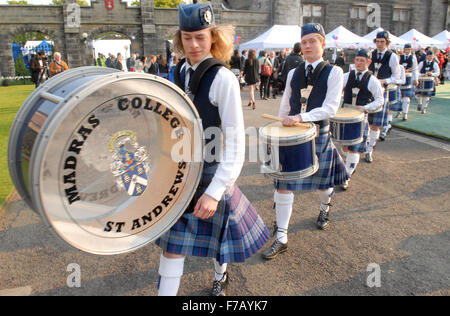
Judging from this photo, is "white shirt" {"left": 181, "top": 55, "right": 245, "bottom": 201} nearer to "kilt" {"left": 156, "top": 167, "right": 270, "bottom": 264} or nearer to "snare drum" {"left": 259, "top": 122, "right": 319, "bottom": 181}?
"kilt" {"left": 156, "top": 167, "right": 270, "bottom": 264}

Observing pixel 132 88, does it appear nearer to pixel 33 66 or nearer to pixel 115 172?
pixel 115 172

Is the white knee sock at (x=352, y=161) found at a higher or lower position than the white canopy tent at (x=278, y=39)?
lower

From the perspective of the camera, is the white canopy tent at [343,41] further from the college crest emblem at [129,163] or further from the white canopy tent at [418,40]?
the college crest emblem at [129,163]

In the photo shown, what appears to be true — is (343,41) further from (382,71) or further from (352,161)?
(352,161)

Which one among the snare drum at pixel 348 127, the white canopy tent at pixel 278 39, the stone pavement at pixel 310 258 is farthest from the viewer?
the white canopy tent at pixel 278 39

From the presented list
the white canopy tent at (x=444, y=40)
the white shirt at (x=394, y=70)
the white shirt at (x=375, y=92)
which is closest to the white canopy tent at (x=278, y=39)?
the white canopy tent at (x=444, y=40)

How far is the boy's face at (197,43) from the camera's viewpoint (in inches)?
74.0

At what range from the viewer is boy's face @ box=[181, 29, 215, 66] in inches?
74.0

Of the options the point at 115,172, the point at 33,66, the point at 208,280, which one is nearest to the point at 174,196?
the point at 115,172

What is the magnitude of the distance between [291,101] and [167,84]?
211cm

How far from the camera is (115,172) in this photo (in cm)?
160

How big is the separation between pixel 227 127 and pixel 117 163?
0.60 m

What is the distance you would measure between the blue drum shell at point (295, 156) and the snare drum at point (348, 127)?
145 centimetres

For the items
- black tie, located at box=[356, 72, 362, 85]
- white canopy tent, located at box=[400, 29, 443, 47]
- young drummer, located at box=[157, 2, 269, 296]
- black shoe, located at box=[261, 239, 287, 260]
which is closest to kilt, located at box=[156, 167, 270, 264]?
young drummer, located at box=[157, 2, 269, 296]
